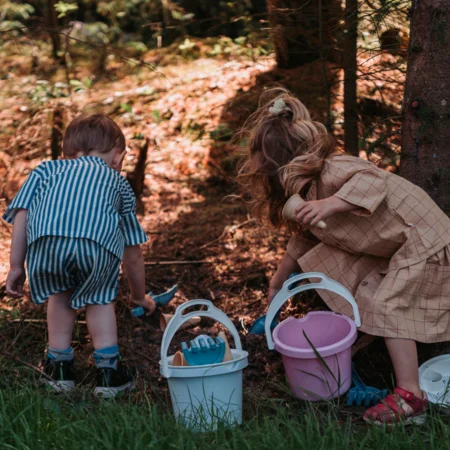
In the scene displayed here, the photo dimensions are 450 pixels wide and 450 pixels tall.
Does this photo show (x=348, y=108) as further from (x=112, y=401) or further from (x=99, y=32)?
(x=99, y=32)

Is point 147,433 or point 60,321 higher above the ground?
point 147,433

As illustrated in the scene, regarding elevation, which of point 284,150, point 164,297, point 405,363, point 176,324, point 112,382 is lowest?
A: point 164,297

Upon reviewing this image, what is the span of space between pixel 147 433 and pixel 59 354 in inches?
40.5

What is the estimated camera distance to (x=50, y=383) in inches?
114

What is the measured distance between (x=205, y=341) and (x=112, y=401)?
43cm

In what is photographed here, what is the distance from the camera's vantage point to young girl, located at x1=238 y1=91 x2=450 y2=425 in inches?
112

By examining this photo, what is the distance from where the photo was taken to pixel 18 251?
3.10 metres

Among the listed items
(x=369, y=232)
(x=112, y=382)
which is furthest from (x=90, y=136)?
(x=369, y=232)

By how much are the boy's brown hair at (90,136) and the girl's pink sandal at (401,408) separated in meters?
1.71

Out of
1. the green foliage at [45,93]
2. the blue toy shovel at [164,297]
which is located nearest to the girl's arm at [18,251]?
the blue toy shovel at [164,297]

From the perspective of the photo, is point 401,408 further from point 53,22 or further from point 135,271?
point 53,22

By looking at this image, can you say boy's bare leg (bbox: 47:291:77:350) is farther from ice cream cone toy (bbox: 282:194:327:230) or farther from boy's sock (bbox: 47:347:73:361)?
ice cream cone toy (bbox: 282:194:327:230)

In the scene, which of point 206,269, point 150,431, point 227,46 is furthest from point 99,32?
point 150,431

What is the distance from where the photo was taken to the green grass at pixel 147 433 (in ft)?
7.11
